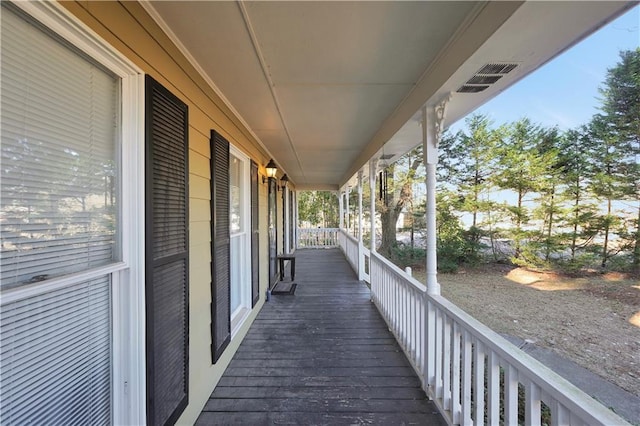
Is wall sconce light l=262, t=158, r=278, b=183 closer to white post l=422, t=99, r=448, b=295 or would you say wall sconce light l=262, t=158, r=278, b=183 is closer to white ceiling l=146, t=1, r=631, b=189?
white ceiling l=146, t=1, r=631, b=189

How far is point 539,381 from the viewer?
3.72 ft

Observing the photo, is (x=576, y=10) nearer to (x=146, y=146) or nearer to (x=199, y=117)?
(x=146, y=146)

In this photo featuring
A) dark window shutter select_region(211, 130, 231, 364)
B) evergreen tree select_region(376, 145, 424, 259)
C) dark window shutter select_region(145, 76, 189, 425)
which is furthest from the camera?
evergreen tree select_region(376, 145, 424, 259)

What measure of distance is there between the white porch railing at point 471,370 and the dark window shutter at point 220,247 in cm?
184

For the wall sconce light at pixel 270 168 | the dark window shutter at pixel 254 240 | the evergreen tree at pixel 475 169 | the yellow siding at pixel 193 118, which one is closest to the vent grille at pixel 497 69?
the yellow siding at pixel 193 118

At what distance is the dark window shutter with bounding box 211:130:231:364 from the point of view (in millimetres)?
2354

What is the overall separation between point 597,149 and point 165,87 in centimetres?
826

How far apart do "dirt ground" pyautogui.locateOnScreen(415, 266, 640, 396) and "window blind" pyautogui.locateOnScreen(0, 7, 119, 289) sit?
480cm

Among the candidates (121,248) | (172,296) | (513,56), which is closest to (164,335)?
(172,296)

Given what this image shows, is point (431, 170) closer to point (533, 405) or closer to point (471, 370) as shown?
point (471, 370)

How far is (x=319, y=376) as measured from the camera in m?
2.50

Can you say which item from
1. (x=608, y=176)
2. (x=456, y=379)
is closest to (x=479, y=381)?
(x=456, y=379)

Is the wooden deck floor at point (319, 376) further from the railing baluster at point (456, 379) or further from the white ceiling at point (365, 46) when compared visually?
the white ceiling at point (365, 46)

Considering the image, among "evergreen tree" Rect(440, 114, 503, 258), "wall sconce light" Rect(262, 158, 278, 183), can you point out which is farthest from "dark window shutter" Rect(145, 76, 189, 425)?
"evergreen tree" Rect(440, 114, 503, 258)
